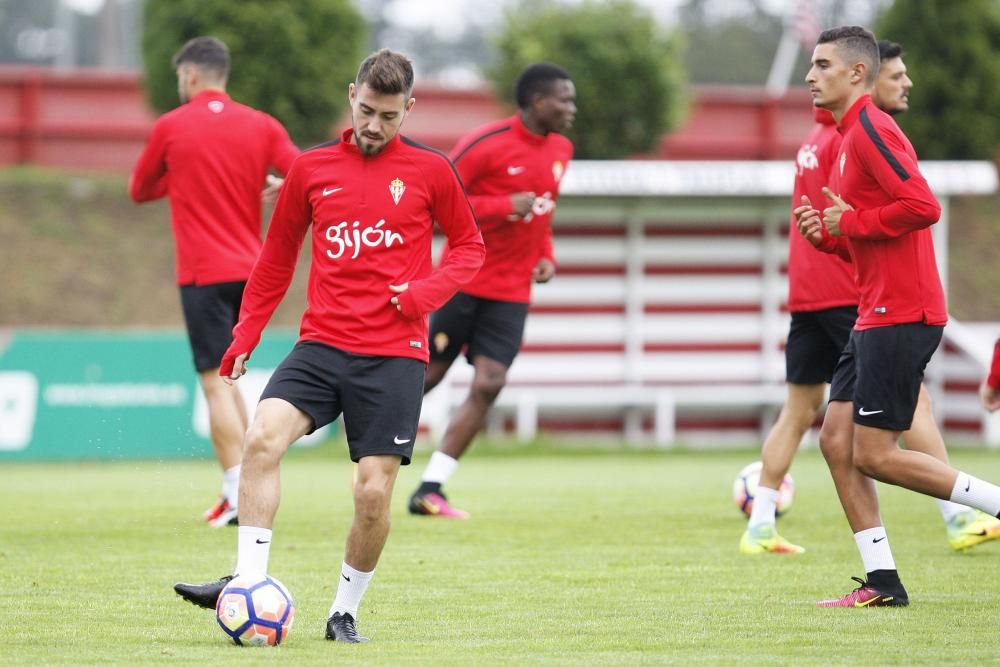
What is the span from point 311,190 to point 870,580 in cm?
281

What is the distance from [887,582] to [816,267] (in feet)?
7.53

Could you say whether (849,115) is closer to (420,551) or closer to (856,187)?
(856,187)

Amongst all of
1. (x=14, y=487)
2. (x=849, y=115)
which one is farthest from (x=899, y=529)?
(x=14, y=487)

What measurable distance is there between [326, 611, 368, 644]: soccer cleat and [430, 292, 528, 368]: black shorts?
4.78m

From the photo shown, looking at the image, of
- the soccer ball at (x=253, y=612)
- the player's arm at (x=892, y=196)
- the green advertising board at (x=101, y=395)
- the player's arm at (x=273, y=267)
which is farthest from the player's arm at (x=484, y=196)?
the green advertising board at (x=101, y=395)

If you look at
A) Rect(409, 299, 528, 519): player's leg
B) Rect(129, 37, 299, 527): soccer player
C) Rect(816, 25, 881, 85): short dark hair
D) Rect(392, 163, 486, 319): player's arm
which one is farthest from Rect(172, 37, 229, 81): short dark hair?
Rect(816, 25, 881, 85): short dark hair

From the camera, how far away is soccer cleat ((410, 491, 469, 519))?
1042cm

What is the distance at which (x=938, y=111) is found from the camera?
25.2m

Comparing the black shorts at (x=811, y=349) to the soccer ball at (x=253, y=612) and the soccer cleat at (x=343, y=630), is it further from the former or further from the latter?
the soccer ball at (x=253, y=612)

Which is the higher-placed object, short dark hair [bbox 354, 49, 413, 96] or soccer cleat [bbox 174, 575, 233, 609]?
short dark hair [bbox 354, 49, 413, 96]

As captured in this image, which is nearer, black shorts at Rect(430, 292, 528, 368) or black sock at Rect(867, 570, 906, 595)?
black sock at Rect(867, 570, 906, 595)

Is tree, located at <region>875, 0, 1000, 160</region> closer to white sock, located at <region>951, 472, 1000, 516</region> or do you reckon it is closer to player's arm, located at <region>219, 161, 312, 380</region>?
white sock, located at <region>951, 472, 1000, 516</region>

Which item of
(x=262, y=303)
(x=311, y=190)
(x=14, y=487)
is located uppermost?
(x=311, y=190)

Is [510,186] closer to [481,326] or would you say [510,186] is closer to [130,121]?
[481,326]
